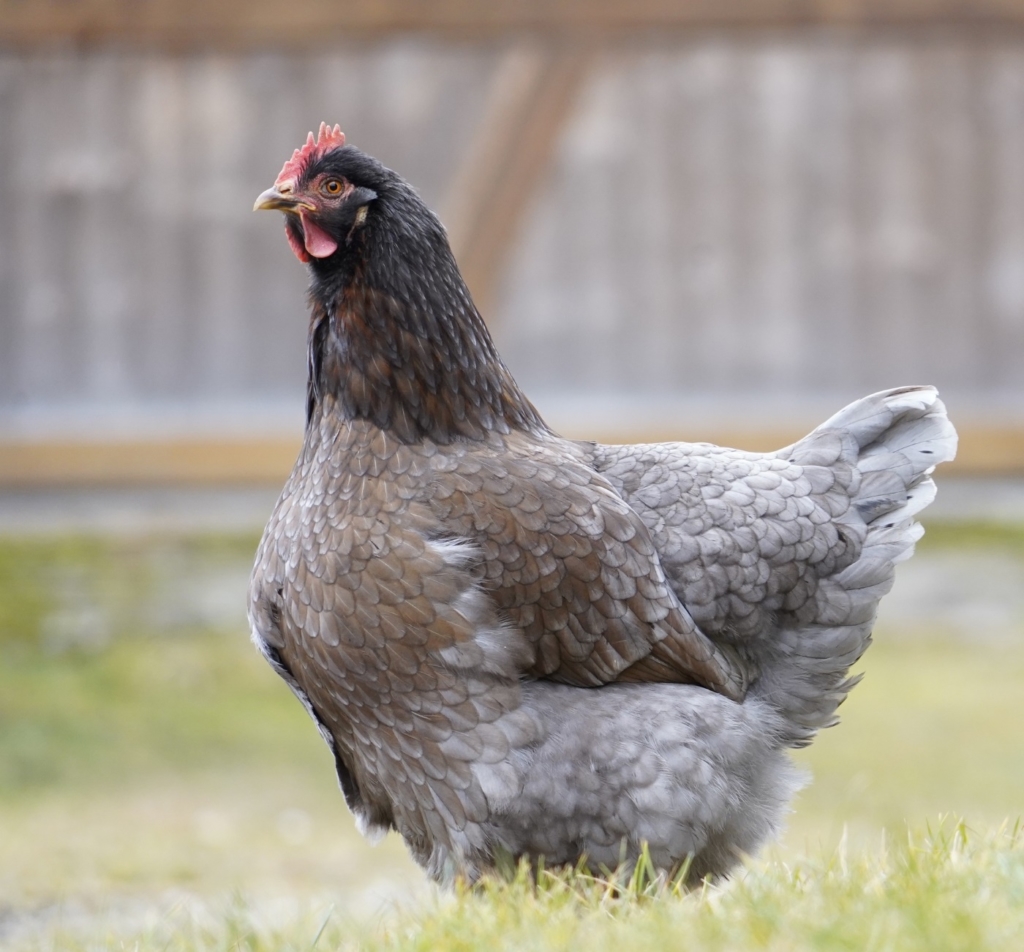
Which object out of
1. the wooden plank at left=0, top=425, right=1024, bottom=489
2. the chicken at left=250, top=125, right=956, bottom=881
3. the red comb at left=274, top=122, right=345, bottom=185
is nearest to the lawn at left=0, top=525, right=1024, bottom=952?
the chicken at left=250, top=125, right=956, bottom=881

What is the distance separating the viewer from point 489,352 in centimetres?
298

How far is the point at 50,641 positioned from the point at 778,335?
3.96 metres

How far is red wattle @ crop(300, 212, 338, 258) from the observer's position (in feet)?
9.21

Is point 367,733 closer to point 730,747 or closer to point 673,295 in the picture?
point 730,747

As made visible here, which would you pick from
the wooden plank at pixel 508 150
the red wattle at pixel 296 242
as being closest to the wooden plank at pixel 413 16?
the wooden plank at pixel 508 150

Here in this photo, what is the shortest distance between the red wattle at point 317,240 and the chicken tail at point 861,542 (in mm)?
1292

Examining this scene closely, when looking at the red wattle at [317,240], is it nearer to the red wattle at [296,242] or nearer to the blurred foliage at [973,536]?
the red wattle at [296,242]

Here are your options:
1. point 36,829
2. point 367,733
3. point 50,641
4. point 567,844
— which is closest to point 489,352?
point 367,733

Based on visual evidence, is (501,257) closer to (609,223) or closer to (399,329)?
(609,223)

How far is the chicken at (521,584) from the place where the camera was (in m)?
2.64

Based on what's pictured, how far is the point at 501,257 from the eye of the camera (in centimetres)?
577

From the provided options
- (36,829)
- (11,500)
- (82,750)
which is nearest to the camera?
(36,829)

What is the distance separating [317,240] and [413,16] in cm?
314

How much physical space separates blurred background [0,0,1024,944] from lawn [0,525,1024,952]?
0.10ft
